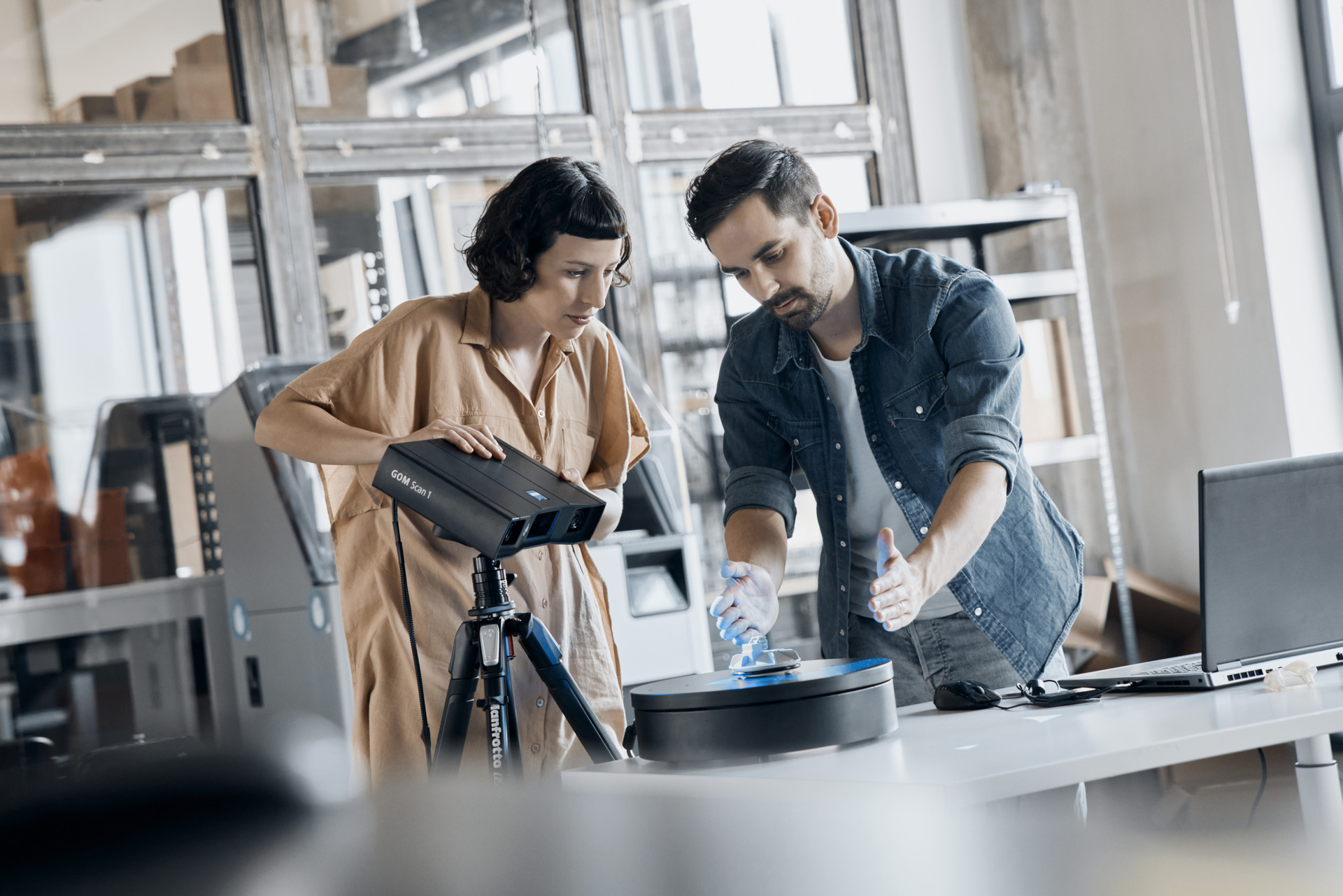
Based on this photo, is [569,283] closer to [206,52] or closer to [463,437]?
[463,437]

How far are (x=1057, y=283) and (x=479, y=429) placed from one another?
241 centimetres

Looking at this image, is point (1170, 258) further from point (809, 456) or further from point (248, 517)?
point (248, 517)

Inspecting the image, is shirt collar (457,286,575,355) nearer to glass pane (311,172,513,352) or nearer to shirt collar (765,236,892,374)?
shirt collar (765,236,892,374)

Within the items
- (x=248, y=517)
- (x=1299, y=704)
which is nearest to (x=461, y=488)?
(x=1299, y=704)

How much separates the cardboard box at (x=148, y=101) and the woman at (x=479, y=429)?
1917 millimetres

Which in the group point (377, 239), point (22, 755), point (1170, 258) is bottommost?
point (22, 755)

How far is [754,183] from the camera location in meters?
1.55

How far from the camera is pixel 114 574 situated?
2986mm

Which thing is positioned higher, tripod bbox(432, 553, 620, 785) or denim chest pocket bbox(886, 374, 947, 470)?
denim chest pocket bbox(886, 374, 947, 470)

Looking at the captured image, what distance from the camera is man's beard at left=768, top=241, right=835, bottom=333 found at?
1.57m

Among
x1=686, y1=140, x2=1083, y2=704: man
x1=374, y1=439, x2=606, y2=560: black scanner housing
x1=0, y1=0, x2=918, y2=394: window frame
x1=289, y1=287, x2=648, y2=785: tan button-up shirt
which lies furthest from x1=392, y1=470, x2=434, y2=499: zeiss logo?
x1=0, y1=0, x2=918, y2=394: window frame

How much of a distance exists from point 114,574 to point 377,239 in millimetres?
1080

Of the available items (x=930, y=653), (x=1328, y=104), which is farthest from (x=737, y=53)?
(x=930, y=653)

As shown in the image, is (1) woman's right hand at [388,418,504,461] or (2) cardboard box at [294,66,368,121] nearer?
(1) woman's right hand at [388,418,504,461]
